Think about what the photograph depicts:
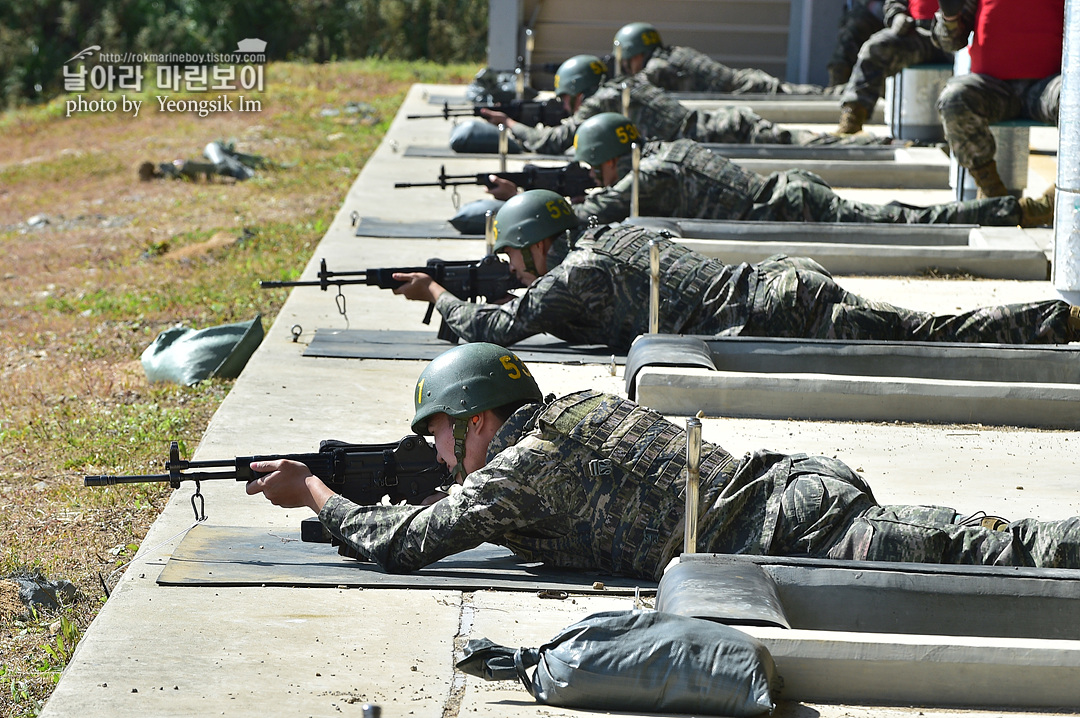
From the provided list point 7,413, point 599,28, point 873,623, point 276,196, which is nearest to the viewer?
point 873,623

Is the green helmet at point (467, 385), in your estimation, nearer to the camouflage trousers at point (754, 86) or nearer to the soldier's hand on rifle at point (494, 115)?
the soldier's hand on rifle at point (494, 115)

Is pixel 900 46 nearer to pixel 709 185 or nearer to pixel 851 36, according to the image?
pixel 851 36

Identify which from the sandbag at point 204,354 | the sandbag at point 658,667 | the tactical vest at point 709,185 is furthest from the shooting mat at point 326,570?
the tactical vest at point 709,185

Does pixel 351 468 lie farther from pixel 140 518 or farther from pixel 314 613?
pixel 140 518

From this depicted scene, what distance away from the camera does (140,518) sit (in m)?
5.65

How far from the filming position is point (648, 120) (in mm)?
11328

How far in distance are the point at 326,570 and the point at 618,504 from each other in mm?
1014

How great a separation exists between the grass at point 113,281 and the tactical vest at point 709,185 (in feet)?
9.46

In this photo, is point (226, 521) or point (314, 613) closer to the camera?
point (314, 613)

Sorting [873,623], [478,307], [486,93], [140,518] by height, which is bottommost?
[140,518]

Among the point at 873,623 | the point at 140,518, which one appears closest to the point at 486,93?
the point at 140,518

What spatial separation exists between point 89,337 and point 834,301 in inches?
202

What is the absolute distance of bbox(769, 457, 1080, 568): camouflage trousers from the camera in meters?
3.88

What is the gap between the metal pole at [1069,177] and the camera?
6.64 meters
